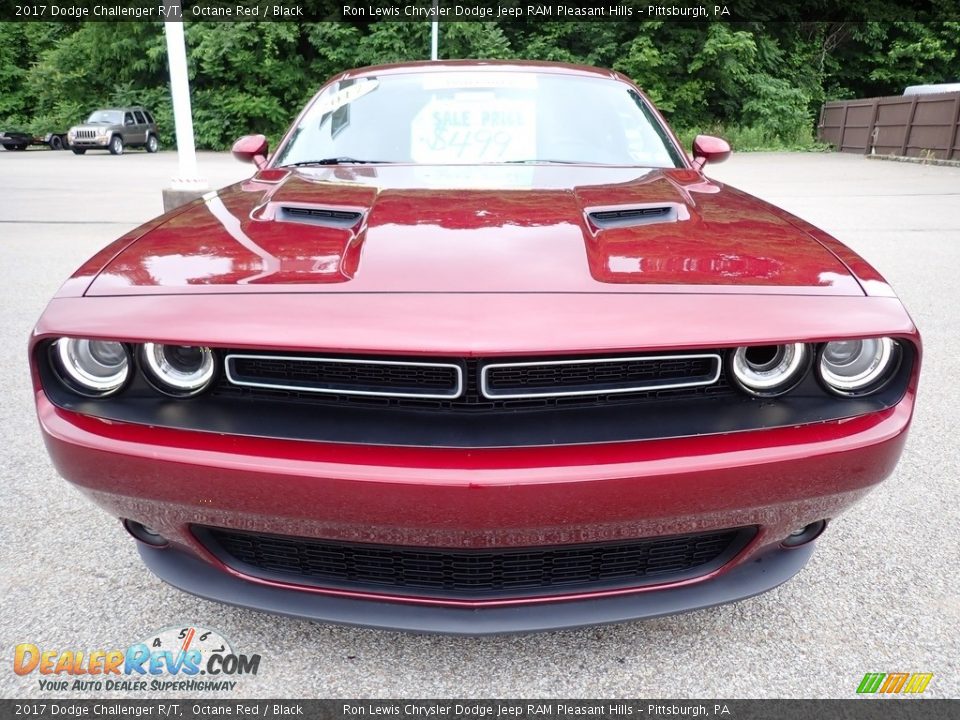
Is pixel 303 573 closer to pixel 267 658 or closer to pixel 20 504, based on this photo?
pixel 267 658

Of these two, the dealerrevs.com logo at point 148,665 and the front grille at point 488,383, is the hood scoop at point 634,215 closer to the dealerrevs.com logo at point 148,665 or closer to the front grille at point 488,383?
the front grille at point 488,383

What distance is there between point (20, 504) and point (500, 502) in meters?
1.83

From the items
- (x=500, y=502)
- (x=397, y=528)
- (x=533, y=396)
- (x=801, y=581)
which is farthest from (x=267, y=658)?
(x=801, y=581)

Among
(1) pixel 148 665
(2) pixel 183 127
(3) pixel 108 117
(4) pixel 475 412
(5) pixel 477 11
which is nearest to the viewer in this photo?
(4) pixel 475 412

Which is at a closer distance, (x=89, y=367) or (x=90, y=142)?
(x=89, y=367)

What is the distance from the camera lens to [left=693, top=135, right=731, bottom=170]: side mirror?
2916 millimetres

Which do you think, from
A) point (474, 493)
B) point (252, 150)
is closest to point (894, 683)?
point (474, 493)

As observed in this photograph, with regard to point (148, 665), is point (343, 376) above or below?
above

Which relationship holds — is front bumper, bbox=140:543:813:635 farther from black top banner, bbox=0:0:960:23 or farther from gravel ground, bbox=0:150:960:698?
black top banner, bbox=0:0:960:23

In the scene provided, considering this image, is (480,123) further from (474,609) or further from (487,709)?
(487,709)

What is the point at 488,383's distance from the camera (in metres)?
1.30

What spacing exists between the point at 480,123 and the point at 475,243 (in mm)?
1231

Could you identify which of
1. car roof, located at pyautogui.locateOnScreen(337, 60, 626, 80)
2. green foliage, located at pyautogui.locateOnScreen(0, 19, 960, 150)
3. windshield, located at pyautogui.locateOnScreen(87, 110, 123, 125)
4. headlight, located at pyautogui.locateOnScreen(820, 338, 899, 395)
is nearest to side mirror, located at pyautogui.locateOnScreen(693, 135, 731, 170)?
car roof, located at pyautogui.locateOnScreen(337, 60, 626, 80)

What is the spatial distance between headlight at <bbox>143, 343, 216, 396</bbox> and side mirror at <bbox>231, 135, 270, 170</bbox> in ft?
5.65
